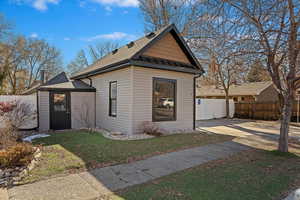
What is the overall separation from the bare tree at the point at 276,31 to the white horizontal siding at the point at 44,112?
9232 millimetres

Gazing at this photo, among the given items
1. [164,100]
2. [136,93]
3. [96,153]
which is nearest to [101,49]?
[164,100]

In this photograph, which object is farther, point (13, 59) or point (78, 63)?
point (78, 63)

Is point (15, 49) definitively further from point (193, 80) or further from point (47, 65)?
point (193, 80)

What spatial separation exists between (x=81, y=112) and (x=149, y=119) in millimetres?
4249

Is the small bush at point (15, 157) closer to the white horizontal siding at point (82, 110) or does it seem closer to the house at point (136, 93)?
the house at point (136, 93)

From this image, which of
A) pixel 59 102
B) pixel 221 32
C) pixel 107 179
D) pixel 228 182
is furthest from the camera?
pixel 59 102

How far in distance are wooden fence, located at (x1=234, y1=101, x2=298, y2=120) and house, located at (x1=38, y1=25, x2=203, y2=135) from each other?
388 inches

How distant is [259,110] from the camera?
1692 centimetres

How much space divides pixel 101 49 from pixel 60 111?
75.4 feet

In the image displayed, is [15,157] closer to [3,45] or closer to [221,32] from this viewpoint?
[221,32]

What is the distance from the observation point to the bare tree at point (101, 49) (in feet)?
99.5

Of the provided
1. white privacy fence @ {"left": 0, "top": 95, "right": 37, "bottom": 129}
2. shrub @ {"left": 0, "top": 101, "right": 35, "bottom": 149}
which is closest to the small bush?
shrub @ {"left": 0, "top": 101, "right": 35, "bottom": 149}

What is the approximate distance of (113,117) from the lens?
9406 millimetres

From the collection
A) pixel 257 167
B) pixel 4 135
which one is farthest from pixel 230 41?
pixel 4 135
